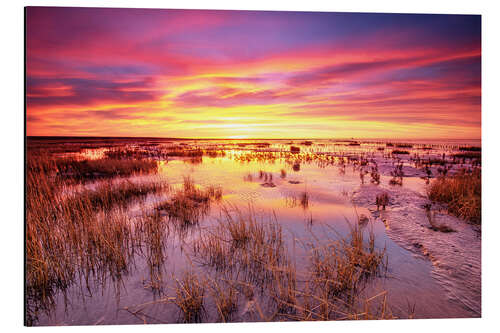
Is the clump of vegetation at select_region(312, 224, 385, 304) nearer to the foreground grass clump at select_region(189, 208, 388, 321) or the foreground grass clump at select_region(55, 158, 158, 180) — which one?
the foreground grass clump at select_region(189, 208, 388, 321)

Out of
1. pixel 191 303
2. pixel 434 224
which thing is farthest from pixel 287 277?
pixel 434 224

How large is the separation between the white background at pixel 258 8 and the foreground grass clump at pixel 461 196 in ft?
3.34

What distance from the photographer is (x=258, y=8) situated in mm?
3820

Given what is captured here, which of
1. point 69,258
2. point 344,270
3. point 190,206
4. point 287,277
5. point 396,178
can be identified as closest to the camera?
point 344,270

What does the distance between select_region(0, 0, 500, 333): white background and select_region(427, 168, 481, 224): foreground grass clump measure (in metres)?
1.02

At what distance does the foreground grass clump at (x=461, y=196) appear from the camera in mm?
4676

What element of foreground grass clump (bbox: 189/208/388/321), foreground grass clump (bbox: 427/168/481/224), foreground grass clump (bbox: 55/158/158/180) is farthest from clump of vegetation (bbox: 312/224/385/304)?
foreground grass clump (bbox: 55/158/158/180)

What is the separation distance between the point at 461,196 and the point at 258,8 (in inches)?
231

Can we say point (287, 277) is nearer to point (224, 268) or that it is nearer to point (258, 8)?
point (224, 268)

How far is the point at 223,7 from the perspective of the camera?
12.4ft

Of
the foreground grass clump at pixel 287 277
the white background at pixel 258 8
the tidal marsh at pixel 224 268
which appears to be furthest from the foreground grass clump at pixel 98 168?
the foreground grass clump at pixel 287 277

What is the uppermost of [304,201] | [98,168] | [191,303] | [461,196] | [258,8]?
[258,8]

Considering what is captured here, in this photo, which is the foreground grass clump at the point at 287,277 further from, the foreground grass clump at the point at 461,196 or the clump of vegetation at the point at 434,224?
the foreground grass clump at the point at 461,196
